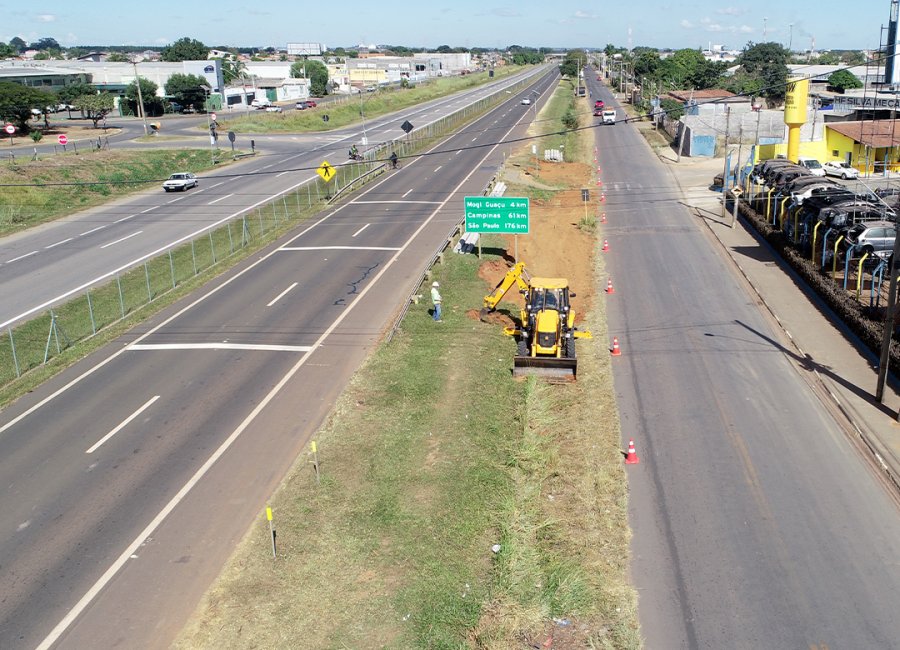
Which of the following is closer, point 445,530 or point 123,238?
point 445,530

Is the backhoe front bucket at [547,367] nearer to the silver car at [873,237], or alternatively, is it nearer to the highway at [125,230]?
the silver car at [873,237]

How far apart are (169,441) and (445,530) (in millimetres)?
8118

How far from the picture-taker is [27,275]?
3647 centimetres

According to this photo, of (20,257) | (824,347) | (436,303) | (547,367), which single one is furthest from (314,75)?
(824,347)

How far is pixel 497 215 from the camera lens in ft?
114

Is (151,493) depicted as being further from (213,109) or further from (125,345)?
(213,109)

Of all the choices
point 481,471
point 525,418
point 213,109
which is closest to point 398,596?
point 481,471

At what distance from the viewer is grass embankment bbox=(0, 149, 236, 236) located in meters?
50.8

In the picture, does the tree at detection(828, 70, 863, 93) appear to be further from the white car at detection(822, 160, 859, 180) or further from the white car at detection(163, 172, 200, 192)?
the white car at detection(163, 172, 200, 192)

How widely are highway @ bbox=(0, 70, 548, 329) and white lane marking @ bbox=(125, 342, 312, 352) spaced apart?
24.3 feet

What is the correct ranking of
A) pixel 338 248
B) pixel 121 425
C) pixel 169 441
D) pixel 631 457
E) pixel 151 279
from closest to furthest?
pixel 631 457 < pixel 169 441 < pixel 121 425 < pixel 151 279 < pixel 338 248

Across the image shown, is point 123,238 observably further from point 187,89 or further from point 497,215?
point 187,89

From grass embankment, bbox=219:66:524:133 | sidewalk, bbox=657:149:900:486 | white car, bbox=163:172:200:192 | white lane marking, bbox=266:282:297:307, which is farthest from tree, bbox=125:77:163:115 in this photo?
sidewalk, bbox=657:149:900:486

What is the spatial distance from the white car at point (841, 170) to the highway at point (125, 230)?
3826 centimetres
